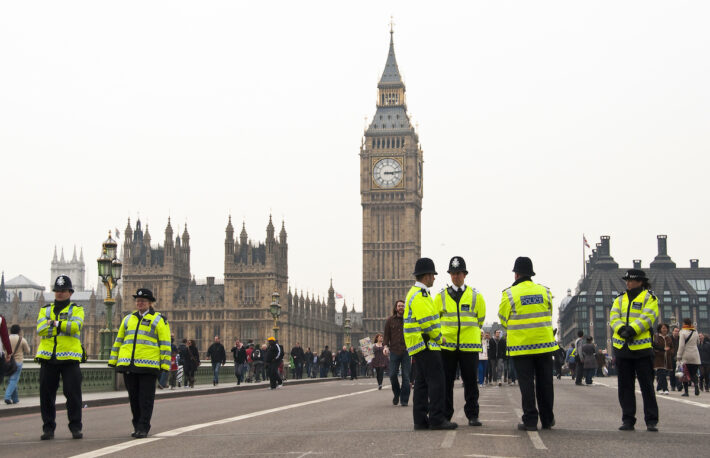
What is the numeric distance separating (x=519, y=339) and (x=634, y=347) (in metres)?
1.34

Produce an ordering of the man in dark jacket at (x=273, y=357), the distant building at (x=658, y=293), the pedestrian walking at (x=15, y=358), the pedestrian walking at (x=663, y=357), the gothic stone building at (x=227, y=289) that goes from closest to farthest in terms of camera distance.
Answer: the pedestrian walking at (x=15, y=358) < the pedestrian walking at (x=663, y=357) < the man in dark jacket at (x=273, y=357) < the gothic stone building at (x=227, y=289) < the distant building at (x=658, y=293)

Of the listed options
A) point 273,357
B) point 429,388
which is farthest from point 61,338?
point 273,357

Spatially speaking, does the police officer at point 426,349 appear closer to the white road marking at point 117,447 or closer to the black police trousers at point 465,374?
the black police trousers at point 465,374

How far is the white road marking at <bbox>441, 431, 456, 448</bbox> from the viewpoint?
9934 millimetres

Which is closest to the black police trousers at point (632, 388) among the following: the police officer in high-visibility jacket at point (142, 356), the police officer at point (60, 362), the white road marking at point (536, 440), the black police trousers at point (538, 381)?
the black police trousers at point (538, 381)

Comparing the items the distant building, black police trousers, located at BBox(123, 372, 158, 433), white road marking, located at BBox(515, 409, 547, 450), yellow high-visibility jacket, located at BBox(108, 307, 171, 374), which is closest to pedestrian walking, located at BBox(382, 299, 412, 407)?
yellow high-visibility jacket, located at BBox(108, 307, 171, 374)

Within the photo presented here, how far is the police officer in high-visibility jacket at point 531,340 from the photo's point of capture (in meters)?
11.6

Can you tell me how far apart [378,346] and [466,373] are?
14262 mm

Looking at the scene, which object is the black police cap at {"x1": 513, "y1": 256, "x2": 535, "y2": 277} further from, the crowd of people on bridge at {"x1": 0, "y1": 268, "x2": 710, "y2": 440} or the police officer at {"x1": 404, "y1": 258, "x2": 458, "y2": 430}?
the police officer at {"x1": 404, "y1": 258, "x2": 458, "y2": 430}

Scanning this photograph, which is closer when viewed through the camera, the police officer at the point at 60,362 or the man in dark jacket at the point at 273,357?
the police officer at the point at 60,362

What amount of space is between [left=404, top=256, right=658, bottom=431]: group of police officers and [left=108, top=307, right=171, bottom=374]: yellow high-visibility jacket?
2808mm

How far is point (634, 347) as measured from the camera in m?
11.9

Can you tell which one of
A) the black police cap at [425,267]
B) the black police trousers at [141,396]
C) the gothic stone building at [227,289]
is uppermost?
the gothic stone building at [227,289]

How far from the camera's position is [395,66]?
13562 cm
